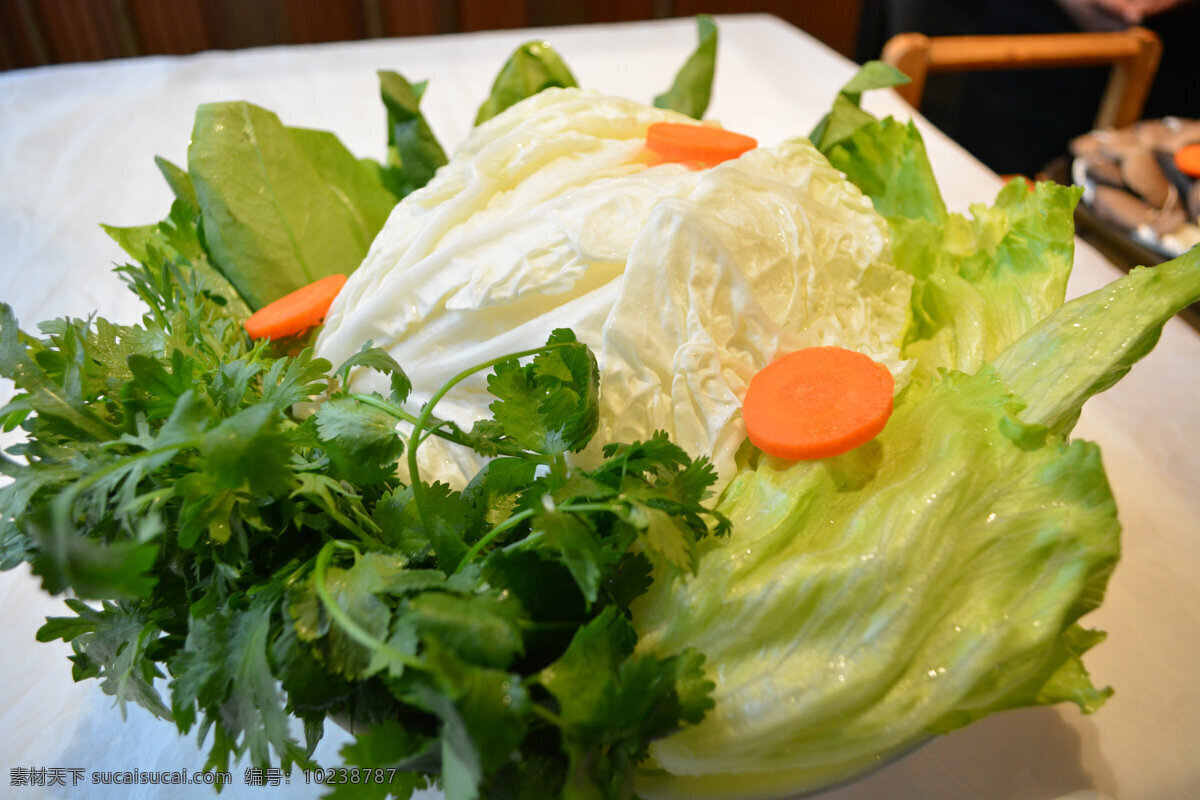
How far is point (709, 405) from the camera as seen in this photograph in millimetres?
1118

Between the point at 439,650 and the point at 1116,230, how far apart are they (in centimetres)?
245

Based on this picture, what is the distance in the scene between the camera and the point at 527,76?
1.97m

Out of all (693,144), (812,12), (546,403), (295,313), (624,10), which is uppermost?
(693,144)

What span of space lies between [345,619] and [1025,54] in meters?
2.81

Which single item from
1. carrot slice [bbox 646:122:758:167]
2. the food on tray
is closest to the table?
the food on tray

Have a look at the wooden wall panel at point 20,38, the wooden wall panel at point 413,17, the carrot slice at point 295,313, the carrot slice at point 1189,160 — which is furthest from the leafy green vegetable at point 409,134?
the wooden wall panel at point 20,38

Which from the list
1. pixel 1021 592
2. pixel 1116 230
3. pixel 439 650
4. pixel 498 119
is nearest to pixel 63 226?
pixel 498 119

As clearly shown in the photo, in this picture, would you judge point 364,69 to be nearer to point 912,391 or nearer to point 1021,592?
point 912,391

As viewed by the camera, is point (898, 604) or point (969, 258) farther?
point (969, 258)

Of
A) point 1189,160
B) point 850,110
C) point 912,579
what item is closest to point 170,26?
point 850,110

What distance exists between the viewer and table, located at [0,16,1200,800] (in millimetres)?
1147

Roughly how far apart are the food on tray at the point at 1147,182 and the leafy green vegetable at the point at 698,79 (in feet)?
3.99

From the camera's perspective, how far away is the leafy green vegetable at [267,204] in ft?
5.08

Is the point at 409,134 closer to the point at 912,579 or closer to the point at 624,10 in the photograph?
the point at 912,579
